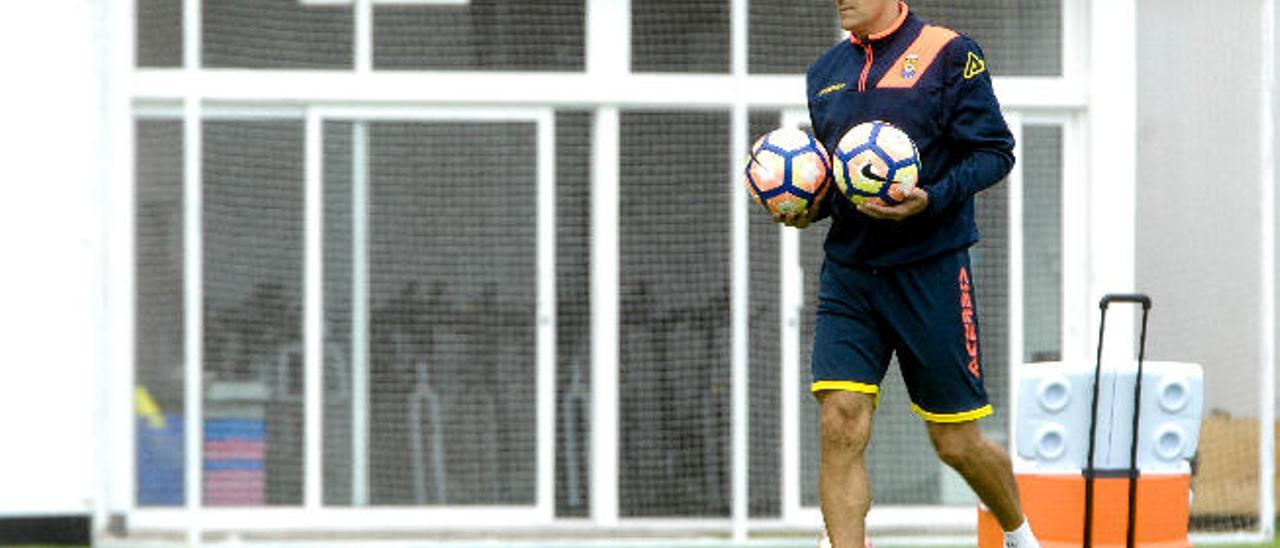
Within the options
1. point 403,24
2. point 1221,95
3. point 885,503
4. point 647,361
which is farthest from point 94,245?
point 1221,95

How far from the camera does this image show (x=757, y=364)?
438 inches

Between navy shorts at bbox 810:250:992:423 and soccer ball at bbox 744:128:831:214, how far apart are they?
21 centimetres

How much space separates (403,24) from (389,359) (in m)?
1.59

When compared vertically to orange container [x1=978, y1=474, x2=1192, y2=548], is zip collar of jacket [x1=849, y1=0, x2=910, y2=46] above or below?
above

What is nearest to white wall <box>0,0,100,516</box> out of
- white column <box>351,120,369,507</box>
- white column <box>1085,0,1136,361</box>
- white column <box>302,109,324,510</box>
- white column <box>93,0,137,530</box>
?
white column <box>93,0,137,530</box>

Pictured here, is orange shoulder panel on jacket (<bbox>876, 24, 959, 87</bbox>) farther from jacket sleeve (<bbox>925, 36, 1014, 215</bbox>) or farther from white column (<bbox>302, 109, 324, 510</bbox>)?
white column (<bbox>302, 109, 324, 510</bbox>)

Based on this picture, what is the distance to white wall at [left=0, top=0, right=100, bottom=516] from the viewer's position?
34.7ft

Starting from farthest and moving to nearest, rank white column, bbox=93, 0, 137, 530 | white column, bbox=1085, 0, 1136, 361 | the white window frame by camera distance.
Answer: white column, bbox=1085, 0, 1136, 361
the white window frame
white column, bbox=93, 0, 137, 530

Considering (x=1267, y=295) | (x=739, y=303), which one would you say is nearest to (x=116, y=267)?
(x=739, y=303)

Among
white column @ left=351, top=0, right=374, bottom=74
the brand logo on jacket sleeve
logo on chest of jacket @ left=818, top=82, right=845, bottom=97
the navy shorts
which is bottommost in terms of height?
the navy shorts

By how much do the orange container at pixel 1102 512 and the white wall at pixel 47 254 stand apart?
5.25 metres

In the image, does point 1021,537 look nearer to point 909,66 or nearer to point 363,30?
point 909,66

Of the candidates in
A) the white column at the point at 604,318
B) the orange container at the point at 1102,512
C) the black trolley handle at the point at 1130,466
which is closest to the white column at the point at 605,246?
the white column at the point at 604,318

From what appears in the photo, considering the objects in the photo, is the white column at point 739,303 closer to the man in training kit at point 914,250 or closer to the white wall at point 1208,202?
the white wall at point 1208,202
